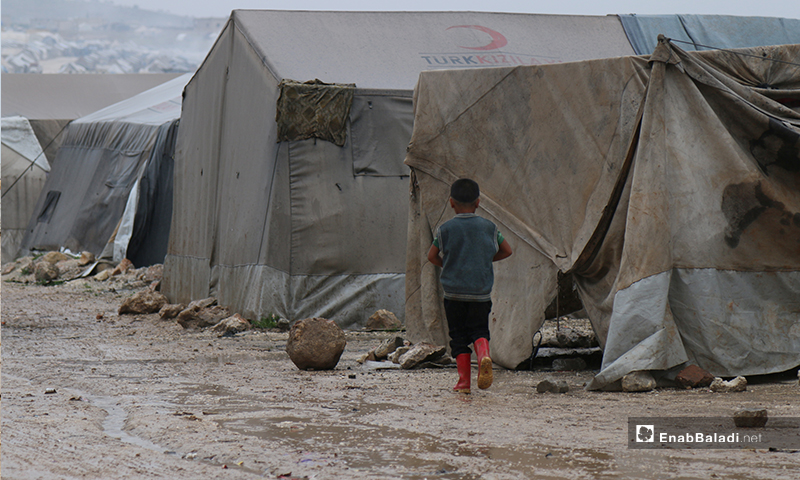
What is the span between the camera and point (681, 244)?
13.8 ft

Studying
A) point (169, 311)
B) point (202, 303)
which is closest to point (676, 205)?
point (202, 303)

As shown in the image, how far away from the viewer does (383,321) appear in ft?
24.0

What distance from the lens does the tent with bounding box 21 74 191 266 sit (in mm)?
12281

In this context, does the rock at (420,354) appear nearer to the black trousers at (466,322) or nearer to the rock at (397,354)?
the rock at (397,354)

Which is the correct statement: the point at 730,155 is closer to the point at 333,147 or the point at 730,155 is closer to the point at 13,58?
the point at 333,147

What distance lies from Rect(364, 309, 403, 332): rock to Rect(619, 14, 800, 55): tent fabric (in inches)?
191

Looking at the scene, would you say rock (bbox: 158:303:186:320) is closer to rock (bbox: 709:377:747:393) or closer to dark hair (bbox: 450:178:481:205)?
dark hair (bbox: 450:178:481:205)

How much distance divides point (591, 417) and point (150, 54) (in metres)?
110

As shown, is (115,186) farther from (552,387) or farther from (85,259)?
(552,387)

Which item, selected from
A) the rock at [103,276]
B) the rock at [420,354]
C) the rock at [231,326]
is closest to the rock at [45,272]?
the rock at [103,276]

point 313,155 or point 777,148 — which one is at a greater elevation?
point 313,155

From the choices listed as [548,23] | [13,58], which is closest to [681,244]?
[548,23]

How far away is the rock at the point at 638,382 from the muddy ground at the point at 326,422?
6 cm

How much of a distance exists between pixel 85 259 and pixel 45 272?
72 cm
